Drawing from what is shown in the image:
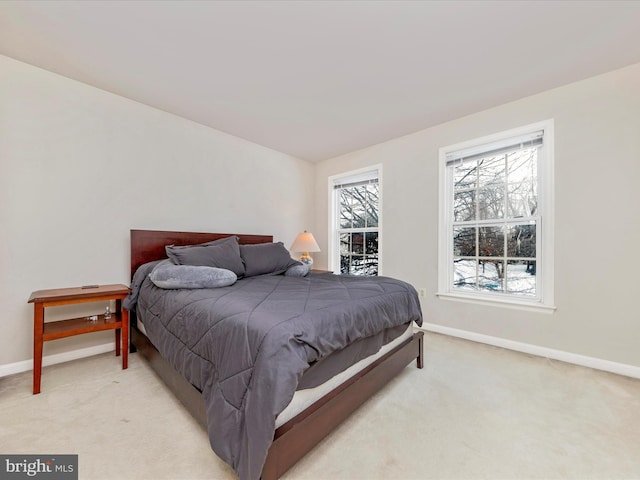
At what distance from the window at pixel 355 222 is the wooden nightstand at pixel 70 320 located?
9.35ft

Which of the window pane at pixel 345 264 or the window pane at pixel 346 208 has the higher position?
the window pane at pixel 346 208

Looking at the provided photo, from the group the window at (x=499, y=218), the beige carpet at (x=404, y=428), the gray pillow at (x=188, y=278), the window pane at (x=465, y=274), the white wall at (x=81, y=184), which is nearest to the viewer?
the beige carpet at (x=404, y=428)

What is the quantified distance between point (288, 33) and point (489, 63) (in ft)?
5.00

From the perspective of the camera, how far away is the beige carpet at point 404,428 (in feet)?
3.97

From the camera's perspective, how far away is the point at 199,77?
7.25ft

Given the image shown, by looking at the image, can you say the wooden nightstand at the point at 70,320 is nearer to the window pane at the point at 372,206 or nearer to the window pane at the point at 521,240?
the window pane at the point at 372,206

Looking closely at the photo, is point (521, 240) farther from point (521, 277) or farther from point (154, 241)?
point (154, 241)

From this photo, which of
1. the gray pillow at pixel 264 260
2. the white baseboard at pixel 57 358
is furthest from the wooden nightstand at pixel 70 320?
the gray pillow at pixel 264 260

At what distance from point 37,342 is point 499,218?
3990 millimetres

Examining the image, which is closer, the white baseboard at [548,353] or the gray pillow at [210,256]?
the white baseboard at [548,353]

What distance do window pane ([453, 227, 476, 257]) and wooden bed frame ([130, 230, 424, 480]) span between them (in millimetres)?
1346

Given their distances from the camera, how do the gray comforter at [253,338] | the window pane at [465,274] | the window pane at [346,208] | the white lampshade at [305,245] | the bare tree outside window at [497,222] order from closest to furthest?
the gray comforter at [253,338], the bare tree outside window at [497,222], the window pane at [465,274], the white lampshade at [305,245], the window pane at [346,208]

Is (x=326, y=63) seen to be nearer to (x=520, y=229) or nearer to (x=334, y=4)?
(x=334, y=4)

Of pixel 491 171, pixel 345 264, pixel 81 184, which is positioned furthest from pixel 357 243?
pixel 81 184
